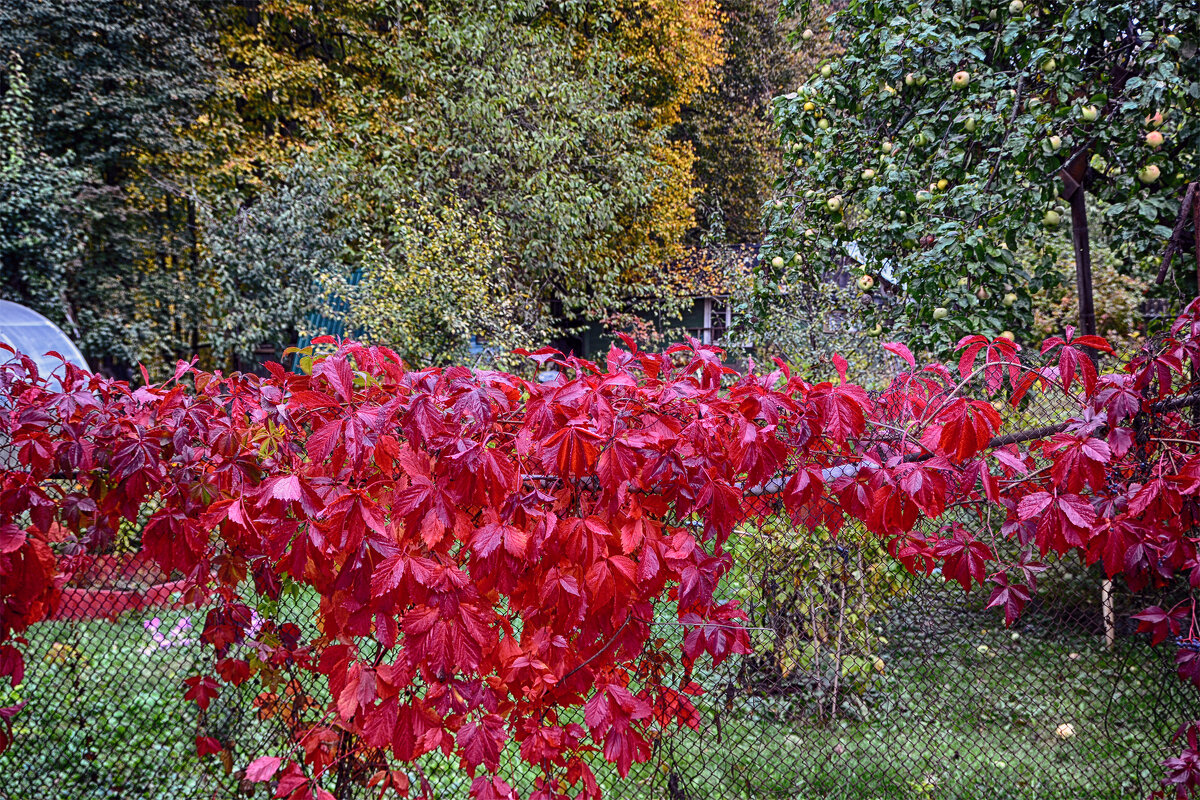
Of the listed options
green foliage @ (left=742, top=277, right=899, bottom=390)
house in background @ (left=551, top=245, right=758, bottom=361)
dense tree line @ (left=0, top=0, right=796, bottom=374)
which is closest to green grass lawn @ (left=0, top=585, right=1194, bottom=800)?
green foliage @ (left=742, top=277, right=899, bottom=390)

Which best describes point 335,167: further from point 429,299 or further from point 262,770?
point 262,770

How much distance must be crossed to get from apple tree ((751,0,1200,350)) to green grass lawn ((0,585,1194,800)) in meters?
1.23

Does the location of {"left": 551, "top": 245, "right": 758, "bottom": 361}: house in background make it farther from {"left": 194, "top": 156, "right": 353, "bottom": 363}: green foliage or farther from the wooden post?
the wooden post

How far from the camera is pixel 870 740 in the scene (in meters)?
2.65

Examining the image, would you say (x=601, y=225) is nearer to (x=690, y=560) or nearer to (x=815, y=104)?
(x=815, y=104)

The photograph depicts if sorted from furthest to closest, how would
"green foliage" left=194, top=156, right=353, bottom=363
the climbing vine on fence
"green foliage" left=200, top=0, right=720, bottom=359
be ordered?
"green foliage" left=200, top=0, right=720, bottom=359, "green foliage" left=194, top=156, right=353, bottom=363, the climbing vine on fence

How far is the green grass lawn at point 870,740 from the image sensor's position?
232 cm

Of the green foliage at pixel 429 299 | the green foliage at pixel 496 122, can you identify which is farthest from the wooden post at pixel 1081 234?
the green foliage at pixel 496 122

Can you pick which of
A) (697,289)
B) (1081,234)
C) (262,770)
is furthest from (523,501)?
(697,289)

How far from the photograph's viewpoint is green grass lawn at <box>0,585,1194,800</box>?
2.32 metres

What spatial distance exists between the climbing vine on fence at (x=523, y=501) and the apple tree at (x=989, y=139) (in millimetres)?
1467

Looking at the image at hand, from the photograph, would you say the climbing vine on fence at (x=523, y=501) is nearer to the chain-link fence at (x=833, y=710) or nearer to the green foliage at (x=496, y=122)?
the chain-link fence at (x=833, y=710)

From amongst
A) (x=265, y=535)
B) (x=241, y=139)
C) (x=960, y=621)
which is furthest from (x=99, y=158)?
(x=960, y=621)

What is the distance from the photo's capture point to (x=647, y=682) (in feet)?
5.75
